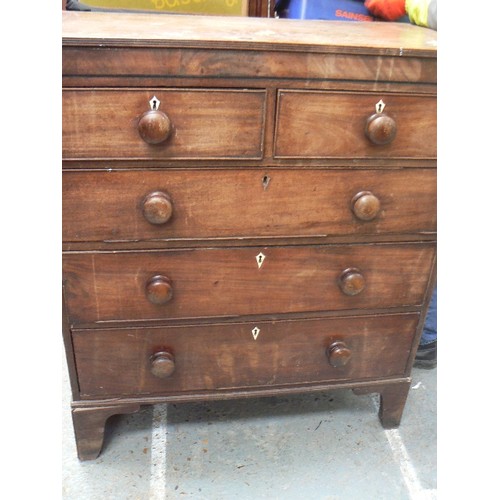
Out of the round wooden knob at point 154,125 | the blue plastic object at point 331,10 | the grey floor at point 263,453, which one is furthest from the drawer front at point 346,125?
the grey floor at point 263,453

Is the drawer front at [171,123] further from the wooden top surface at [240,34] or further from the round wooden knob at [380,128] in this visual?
the round wooden knob at [380,128]

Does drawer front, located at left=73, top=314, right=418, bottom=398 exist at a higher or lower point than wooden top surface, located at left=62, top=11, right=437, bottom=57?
lower

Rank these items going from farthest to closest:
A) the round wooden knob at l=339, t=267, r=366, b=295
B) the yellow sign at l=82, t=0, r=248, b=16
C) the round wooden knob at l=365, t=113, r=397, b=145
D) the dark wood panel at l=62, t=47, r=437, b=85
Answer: the yellow sign at l=82, t=0, r=248, b=16 < the round wooden knob at l=339, t=267, r=366, b=295 < the round wooden knob at l=365, t=113, r=397, b=145 < the dark wood panel at l=62, t=47, r=437, b=85

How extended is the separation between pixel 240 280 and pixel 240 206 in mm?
173

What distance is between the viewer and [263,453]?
134cm

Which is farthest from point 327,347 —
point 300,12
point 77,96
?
point 300,12

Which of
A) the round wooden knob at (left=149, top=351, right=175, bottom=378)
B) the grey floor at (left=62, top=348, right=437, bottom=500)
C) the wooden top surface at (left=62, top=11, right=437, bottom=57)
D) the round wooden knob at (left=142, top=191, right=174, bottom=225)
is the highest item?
the wooden top surface at (left=62, top=11, right=437, bottom=57)

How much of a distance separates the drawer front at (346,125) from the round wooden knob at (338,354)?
1.49ft

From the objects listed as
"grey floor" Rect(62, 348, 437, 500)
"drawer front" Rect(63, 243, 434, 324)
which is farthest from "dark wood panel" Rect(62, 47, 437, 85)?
"grey floor" Rect(62, 348, 437, 500)

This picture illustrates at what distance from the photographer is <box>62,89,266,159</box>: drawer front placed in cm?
94

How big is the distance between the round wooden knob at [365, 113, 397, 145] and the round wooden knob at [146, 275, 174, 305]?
1.66 feet

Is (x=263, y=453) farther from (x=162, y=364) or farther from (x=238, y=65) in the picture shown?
(x=238, y=65)

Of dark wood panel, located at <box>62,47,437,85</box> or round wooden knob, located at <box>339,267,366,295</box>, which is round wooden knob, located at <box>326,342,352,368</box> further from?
dark wood panel, located at <box>62,47,437,85</box>

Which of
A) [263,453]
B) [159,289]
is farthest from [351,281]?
[263,453]
